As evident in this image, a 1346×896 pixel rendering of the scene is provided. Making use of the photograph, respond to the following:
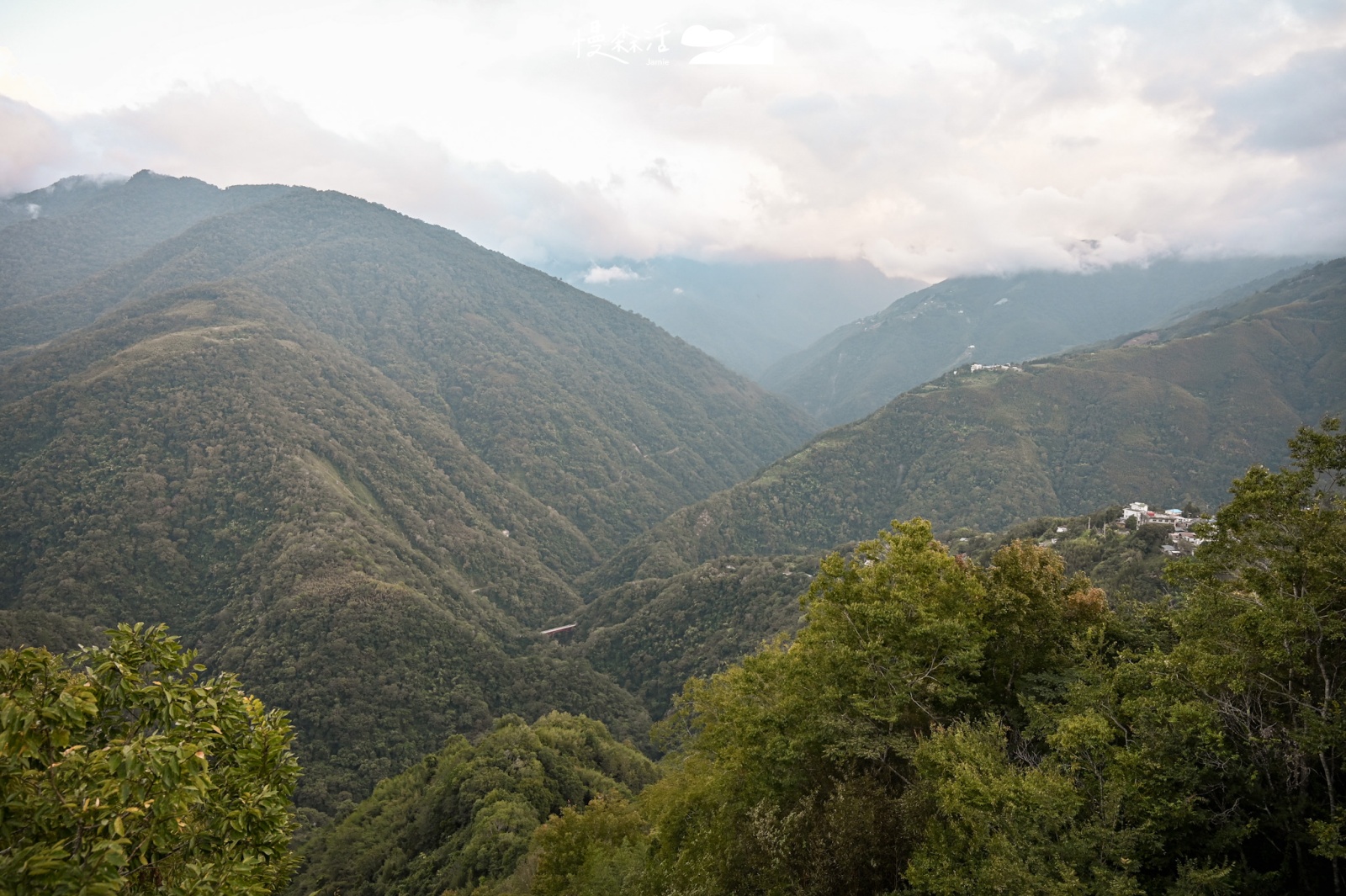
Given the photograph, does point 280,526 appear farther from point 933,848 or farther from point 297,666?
point 933,848

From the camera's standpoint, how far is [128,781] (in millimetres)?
8094

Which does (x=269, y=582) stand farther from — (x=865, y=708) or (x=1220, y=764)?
(x=1220, y=764)

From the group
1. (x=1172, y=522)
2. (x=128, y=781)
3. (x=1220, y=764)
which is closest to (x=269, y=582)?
(x=128, y=781)

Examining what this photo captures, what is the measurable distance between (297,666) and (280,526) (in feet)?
198

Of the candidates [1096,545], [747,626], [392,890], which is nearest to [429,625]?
[747,626]

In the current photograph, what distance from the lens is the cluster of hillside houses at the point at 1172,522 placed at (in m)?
83.7

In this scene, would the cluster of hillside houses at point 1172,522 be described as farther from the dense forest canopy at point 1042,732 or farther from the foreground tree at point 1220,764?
the foreground tree at point 1220,764

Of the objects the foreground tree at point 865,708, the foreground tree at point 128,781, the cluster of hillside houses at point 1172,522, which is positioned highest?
the foreground tree at point 128,781

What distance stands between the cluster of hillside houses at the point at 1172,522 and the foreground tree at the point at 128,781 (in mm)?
96774

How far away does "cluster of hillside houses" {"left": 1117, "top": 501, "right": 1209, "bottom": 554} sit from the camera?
275 ft

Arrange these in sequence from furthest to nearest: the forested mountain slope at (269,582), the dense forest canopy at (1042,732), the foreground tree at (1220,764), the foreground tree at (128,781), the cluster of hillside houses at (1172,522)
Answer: the forested mountain slope at (269,582) → the cluster of hillside houses at (1172,522) → the dense forest canopy at (1042,732) → the foreground tree at (1220,764) → the foreground tree at (128,781)

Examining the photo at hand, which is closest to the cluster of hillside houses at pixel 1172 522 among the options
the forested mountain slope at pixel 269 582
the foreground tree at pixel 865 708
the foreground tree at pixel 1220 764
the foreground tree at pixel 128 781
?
the foreground tree at pixel 865 708

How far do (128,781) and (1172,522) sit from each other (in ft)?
447

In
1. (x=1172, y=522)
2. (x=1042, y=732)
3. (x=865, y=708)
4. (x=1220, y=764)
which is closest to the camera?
(x=1220, y=764)
